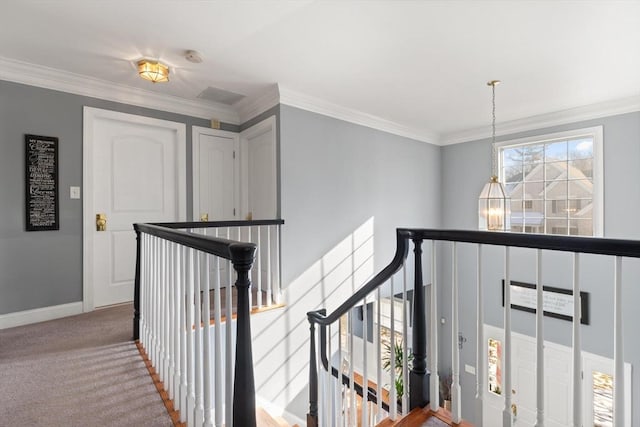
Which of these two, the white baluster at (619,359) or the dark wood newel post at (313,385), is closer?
the white baluster at (619,359)

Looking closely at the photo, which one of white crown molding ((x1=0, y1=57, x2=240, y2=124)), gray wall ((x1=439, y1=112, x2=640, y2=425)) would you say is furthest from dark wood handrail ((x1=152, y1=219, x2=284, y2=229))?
gray wall ((x1=439, y1=112, x2=640, y2=425))

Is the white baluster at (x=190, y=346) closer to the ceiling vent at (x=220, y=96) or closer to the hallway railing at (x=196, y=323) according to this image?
the hallway railing at (x=196, y=323)

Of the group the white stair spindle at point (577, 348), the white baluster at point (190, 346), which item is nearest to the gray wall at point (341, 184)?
the white baluster at point (190, 346)

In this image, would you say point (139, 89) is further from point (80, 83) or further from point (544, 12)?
point (544, 12)

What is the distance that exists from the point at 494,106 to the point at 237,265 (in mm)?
4206

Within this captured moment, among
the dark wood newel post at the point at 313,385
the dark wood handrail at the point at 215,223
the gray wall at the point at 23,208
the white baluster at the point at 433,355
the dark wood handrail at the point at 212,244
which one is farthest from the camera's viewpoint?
the gray wall at the point at 23,208

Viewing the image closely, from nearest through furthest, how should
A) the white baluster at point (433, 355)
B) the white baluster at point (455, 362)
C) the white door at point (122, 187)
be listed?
the white baluster at point (455, 362) → the white baluster at point (433, 355) → the white door at point (122, 187)

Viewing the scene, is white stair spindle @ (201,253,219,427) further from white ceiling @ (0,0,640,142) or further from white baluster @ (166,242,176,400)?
white ceiling @ (0,0,640,142)

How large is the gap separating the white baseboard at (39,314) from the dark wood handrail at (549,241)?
340 cm

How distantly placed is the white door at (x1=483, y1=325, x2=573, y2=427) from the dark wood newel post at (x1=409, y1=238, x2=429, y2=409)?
346 cm

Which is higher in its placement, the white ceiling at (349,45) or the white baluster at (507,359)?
the white ceiling at (349,45)

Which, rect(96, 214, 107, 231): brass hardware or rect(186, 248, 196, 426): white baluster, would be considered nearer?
rect(186, 248, 196, 426): white baluster

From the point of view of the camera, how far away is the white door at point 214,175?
12.4 feet

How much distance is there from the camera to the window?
13.2 ft
